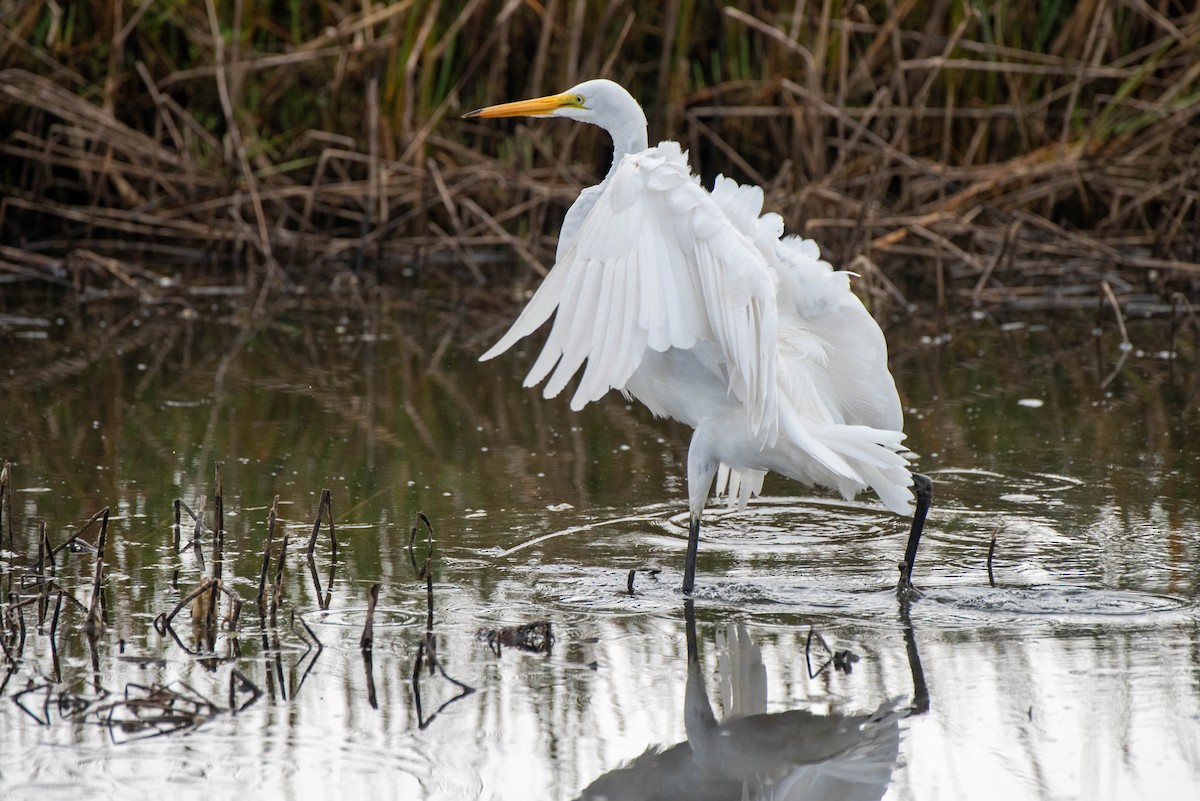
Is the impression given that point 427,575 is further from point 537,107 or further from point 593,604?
point 537,107

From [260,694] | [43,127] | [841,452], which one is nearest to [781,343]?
[841,452]

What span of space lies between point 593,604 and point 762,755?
0.92 metres

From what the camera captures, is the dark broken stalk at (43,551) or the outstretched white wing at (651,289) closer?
the outstretched white wing at (651,289)

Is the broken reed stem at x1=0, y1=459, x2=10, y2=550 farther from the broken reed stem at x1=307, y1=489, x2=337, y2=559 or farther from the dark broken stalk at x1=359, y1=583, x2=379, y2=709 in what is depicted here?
the dark broken stalk at x1=359, y1=583, x2=379, y2=709

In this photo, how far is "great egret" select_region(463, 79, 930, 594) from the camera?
3.78 m

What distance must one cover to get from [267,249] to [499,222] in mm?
1513

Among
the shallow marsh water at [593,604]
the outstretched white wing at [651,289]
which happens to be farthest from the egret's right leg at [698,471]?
the outstretched white wing at [651,289]

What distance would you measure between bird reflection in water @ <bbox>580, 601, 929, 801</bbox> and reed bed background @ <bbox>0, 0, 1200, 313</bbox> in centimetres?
516

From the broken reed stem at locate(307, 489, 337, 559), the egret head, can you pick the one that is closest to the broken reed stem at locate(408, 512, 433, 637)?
the broken reed stem at locate(307, 489, 337, 559)

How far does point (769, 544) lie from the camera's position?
4.65 meters

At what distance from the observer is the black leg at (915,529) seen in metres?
4.15

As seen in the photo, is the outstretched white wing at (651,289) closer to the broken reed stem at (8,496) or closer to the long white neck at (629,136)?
the long white neck at (629,136)

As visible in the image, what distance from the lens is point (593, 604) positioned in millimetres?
4027

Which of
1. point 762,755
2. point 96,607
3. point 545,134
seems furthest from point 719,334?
point 545,134
